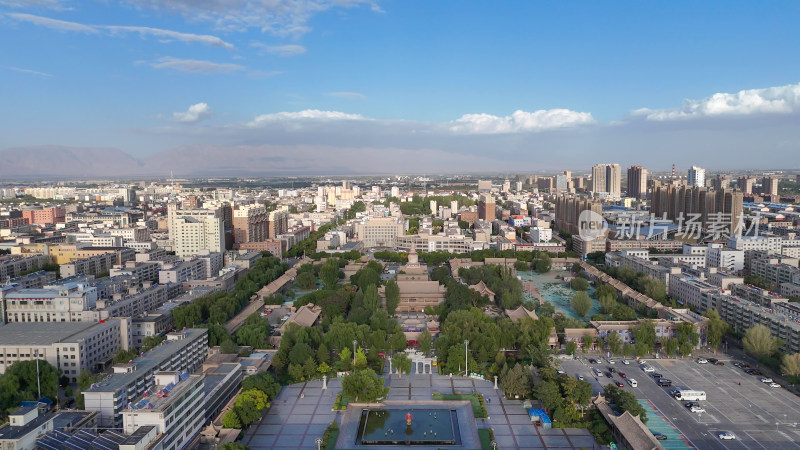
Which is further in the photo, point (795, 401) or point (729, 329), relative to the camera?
point (729, 329)

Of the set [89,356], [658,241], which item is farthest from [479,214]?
[89,356]

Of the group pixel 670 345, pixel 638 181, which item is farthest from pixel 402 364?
pixel 638 181

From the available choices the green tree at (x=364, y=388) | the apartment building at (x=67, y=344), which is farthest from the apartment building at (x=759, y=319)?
the apartment building at (x=67, y=344)

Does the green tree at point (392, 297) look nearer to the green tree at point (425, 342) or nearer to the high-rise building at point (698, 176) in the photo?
the green tree at point (425, 342)

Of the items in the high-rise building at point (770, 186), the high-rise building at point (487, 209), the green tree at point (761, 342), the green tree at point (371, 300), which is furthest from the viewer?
the high-rise building at point (770, 186)

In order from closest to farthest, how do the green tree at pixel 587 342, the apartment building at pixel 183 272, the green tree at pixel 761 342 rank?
the green tree at pixel 761 342 < the green tree at pixel 587 342 < the apartment building at pixel 183 272

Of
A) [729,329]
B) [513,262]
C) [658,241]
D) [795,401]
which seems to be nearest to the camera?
[795,401]

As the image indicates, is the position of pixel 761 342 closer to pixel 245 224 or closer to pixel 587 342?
pixel 587 342

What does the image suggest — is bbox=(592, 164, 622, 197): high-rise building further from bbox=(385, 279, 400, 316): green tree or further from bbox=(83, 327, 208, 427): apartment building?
bbox=(83, 327, 208, 427): apartment building

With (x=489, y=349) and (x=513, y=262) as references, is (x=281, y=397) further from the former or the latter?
(x=513, y=262)
